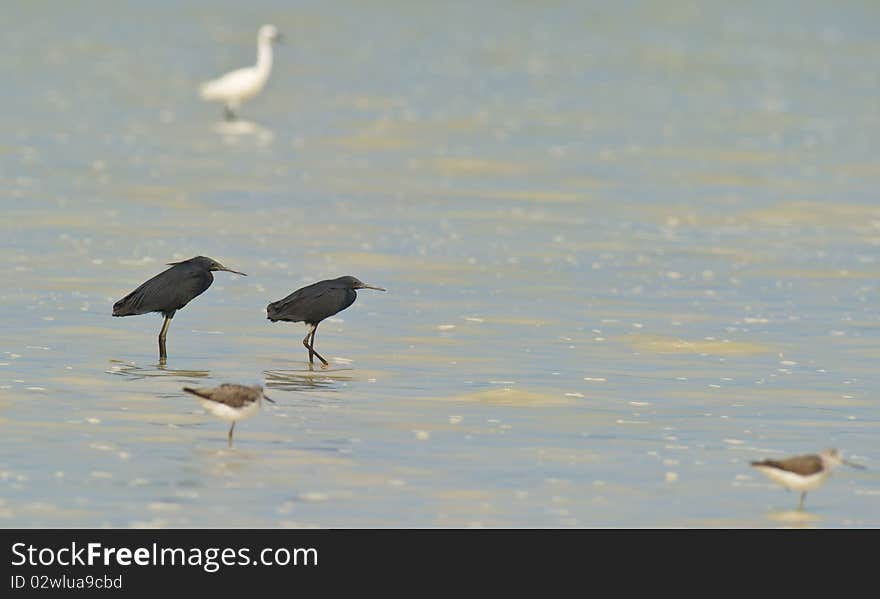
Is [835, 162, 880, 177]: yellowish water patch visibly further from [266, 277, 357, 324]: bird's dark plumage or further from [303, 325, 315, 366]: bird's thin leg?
[303, 325, 315, 366]: bird's thin leg

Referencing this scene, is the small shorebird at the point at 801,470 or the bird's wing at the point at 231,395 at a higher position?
the bird's wing at the point at 231,395

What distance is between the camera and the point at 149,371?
527 inches

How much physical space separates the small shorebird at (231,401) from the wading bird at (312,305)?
9.92ft

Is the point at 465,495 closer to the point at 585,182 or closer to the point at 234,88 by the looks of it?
the point at 585,182

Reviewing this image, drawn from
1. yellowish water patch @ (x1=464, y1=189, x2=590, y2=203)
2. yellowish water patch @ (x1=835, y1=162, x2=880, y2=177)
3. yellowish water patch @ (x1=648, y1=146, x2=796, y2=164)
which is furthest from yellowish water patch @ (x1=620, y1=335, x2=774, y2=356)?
yellowish water patch @ (x1=648, y1=146, x2=796, y2=164)

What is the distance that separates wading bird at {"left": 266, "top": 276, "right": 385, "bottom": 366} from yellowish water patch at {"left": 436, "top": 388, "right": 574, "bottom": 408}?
139cm

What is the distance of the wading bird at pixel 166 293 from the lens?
13.8 m

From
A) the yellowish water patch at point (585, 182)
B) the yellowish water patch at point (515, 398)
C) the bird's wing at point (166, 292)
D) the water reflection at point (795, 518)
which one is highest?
the yellowish water patch at point (585, 182)

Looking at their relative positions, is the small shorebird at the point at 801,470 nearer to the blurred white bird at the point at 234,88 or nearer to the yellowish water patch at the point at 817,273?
the yellowish water patch at the point at 817,273

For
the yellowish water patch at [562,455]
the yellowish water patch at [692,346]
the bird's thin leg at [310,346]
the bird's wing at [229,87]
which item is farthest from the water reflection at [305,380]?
the bird's wing at [229,87]

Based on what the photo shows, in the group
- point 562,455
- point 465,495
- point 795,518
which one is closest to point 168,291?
point 562,455

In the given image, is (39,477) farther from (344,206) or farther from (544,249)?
(344,206)

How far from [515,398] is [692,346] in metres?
2.61

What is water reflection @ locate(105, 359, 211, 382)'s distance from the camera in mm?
13219
